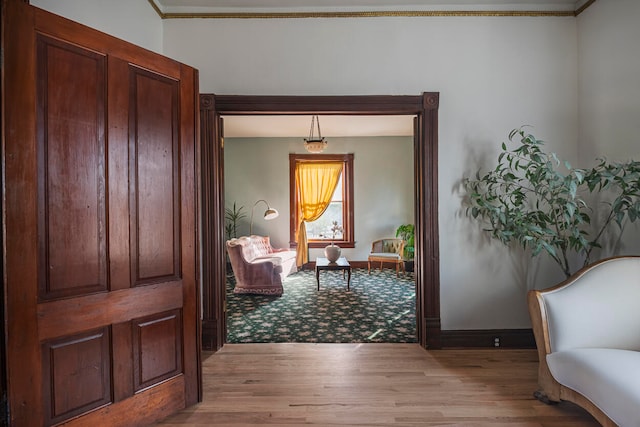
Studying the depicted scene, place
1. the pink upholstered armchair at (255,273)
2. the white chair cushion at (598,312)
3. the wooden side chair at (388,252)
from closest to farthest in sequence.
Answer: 1. the white chair cushion at (598,312)
2. the pink upholstered armchair at (255,273)
3. the wooden side chair at (388,252)

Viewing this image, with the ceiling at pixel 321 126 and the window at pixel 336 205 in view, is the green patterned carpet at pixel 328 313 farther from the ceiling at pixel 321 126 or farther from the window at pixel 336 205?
the ceiling at pixel 321 126

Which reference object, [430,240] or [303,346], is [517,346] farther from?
[303,346]

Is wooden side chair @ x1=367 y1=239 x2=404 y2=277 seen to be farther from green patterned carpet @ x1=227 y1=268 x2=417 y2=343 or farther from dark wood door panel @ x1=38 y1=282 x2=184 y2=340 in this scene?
dark wood door panel @ x1=38 y1=282 x2=184 y2=340

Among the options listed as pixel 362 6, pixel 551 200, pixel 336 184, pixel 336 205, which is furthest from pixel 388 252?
pixel 362 6

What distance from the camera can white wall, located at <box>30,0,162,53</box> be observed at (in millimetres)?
2318

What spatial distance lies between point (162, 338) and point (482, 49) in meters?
3.58

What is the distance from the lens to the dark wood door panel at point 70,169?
180cm

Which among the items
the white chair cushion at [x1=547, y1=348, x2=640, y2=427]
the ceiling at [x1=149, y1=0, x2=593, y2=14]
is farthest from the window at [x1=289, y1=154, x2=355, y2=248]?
the white chair cushion at [x1=547, y1=348, x2=640, y2=427]

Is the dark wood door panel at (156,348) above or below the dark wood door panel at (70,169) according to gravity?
below

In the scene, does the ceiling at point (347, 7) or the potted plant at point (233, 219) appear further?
the potted plant at point (233, 219)

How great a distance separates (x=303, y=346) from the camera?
3496 mm

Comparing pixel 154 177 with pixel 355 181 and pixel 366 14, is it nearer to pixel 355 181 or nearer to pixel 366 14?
pixel 366 14

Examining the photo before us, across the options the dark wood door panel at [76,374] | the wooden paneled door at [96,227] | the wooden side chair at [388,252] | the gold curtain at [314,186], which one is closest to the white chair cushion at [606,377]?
the wooden paneled door at [96,227]

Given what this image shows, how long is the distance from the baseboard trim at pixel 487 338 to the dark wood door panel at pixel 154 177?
252 cm
